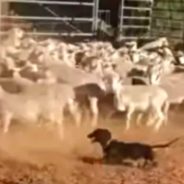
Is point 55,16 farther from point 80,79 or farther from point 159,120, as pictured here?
point 159,120

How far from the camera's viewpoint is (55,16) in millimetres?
1076

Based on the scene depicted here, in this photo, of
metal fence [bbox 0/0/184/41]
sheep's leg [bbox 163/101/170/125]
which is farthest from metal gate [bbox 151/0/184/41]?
sheep's leg [bbox 163/101/170/125]

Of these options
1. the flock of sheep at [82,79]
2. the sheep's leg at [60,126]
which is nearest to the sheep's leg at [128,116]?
the flock of sheep at [82,79]

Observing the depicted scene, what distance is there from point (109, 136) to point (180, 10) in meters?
0.24

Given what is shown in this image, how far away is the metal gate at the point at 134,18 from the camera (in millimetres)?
1100

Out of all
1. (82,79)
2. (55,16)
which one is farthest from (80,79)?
(55,16)

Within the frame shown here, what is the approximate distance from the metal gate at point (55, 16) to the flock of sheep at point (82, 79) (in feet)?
0.06

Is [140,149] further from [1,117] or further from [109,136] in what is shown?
[1,117]

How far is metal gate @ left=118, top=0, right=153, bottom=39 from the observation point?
110cm

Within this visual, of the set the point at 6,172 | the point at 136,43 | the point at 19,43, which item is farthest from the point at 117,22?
the point at 6,172

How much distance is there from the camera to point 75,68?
1092mm

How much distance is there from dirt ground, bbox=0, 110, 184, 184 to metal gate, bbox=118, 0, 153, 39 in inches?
5.8

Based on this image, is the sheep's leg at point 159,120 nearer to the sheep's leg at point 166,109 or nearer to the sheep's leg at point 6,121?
the sheep's leg at point 166,109

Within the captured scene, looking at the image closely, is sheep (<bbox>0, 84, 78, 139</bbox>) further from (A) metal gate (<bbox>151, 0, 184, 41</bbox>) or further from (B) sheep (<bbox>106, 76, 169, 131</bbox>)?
(A) metal gate (<bbox>151, 0, 184, 41</bbox>)
